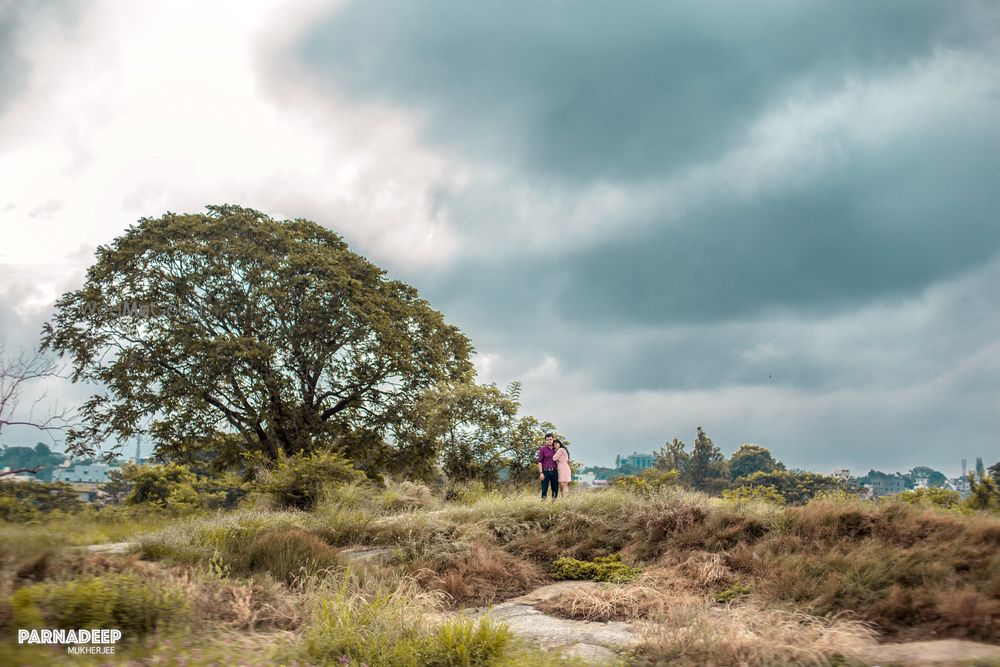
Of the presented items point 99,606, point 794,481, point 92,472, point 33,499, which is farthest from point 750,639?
point 92,472

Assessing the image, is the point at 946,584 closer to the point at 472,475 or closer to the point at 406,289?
the point at 472,475

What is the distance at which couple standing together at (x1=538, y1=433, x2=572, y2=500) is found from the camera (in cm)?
1652

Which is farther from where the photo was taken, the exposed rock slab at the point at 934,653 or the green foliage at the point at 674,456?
the green foliage at the point at 674,456

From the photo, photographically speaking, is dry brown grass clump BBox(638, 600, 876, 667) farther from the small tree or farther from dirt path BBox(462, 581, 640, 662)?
the small tree

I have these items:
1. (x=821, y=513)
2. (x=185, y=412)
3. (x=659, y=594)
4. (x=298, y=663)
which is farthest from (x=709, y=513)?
(x=185, y=412)

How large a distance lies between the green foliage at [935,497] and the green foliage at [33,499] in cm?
1334

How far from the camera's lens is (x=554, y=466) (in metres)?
16.6

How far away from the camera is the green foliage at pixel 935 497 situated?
10.8m

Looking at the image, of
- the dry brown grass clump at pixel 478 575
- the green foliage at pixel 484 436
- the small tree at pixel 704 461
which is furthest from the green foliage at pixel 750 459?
the dry brown grass clump at pixel 478 575

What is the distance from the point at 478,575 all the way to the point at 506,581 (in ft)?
1.24

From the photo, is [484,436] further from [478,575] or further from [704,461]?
[704,461]

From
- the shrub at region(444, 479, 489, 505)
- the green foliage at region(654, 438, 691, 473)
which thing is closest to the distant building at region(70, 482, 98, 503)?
the shrub at region(444, 479, 489, 505)

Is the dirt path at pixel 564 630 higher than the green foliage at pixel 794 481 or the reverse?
the reverse

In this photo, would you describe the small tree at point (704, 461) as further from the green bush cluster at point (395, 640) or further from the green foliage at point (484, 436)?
the green bush cluster at point (395, 640)
